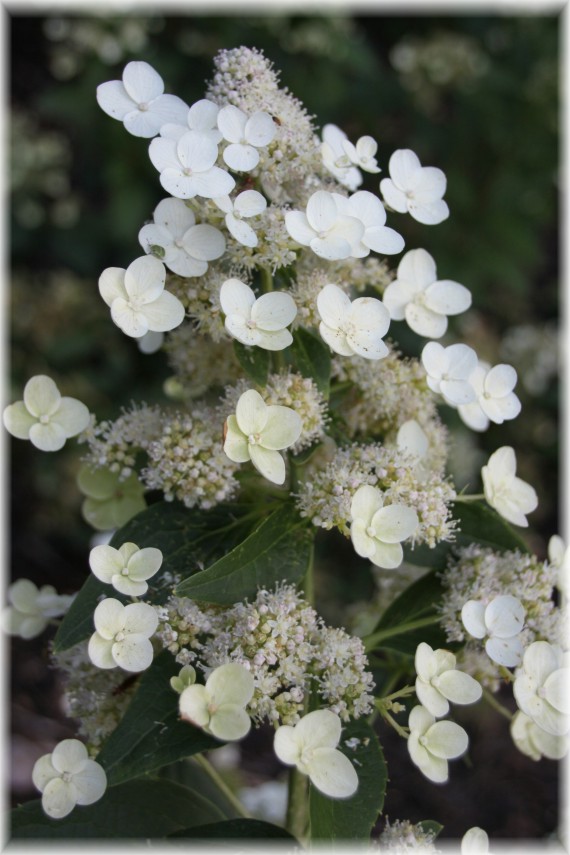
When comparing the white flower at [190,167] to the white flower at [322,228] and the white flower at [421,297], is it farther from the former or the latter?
the white flower at [421,297]

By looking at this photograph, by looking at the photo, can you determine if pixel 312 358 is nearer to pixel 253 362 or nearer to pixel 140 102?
pixel 253 362

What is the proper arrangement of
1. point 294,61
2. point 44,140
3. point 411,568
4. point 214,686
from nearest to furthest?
point 214,686 < point 411,568 < point 294,61 < point 44,140

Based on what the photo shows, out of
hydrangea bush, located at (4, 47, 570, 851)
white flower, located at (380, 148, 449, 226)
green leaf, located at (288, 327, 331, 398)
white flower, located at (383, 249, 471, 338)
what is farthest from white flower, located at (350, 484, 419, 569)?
white flower, located at (380, 148, 449, 226)

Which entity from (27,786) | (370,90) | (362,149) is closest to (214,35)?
(370,90)

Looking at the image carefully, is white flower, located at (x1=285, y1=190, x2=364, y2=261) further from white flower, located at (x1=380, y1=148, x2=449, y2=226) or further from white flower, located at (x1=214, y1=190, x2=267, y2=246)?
white flower, located at (x1=380, y1=148, x2=449, y2=226)

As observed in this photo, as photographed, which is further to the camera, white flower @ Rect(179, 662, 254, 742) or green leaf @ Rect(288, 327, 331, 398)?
green leaf @ Rect(288, 327, 331, 398)

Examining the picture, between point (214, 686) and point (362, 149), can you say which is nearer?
point (214, 686)

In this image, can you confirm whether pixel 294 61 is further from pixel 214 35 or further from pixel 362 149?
pixel 362 149

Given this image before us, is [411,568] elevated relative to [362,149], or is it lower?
lower
